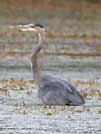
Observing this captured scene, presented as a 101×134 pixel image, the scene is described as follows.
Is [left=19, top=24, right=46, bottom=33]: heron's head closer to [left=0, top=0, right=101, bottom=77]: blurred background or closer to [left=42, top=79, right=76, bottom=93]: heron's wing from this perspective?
[left=42, top=79, right=76, bottom=93]: heron's wing

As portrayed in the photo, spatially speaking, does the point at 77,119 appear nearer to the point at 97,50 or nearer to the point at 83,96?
the point at 83,96

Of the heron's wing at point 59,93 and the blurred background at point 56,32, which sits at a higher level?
the heron's wing at point 59,93

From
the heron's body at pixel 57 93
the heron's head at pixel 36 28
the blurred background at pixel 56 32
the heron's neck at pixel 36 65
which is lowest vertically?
the blurred background at pixel 56 32

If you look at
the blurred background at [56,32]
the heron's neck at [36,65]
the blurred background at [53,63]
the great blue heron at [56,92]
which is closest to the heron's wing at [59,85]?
the great blue heron at [56,92]

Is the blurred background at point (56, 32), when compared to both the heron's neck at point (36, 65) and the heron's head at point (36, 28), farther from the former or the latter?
the heron's neck at point (36, 65)

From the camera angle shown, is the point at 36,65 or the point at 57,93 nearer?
the point at 57,93

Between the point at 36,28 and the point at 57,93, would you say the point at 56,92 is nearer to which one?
the point at 57,93

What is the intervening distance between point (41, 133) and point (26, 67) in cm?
932

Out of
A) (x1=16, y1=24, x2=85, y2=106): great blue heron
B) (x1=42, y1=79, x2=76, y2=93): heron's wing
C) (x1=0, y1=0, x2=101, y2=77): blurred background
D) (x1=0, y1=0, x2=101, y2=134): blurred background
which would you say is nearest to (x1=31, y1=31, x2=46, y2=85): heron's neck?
(x1=16, y1=24, x2=85, y2=106): great blue heron

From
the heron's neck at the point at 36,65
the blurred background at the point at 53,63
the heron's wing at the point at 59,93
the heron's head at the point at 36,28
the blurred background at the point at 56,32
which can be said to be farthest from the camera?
the blurred background at the point at 56,32

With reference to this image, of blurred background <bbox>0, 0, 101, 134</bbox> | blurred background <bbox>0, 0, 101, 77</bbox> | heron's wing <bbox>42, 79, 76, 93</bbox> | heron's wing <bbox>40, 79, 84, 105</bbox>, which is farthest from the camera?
blurred background <bbox>0, 0, 101, 77</bbox>

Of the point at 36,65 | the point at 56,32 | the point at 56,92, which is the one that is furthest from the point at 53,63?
the point at 56,32

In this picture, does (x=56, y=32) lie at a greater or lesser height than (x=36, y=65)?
lesser

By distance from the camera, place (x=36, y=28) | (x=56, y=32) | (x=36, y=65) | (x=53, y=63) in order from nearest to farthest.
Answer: (x=36, y=65)
(x=36, y=28)
(x=53, y=63)
(x=56, y=32)
